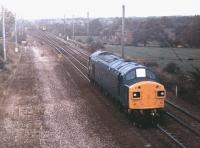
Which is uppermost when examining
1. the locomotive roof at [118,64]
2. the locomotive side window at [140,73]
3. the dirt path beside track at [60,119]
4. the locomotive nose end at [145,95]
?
the locomotive roof at [118,64]

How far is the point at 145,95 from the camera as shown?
18.5 m

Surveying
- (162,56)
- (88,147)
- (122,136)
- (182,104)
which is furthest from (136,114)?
(162,56)

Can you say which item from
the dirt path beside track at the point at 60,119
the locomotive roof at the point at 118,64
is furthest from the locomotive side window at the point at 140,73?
the dirt path beside track at the point at 60,119

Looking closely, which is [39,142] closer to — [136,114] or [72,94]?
[136,114]

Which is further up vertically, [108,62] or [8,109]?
[108,62]

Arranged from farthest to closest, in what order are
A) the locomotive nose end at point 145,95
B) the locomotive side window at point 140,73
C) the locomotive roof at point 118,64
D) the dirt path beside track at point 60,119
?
the locomotive roof at point 118,64
the locomotive side window at point 140,73
the locomotive nose end at point 145,95
the dirt path beside track at point 60,119

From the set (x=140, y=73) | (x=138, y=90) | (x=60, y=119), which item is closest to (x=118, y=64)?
(x=140, y=73)

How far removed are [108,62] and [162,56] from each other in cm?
2291

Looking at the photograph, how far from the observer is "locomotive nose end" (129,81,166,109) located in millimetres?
18391

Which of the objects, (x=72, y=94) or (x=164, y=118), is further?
(x=72, y=94)

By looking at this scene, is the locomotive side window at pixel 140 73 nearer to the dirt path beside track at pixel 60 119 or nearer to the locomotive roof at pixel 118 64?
the locomotive roof at pixel 118 64

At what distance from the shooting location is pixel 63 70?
129 feet

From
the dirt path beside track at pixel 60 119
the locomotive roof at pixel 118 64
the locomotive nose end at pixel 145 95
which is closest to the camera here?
the dirt path beside track at pixel 60 119

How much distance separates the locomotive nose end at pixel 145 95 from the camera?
18.4 metres
